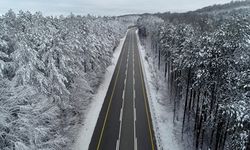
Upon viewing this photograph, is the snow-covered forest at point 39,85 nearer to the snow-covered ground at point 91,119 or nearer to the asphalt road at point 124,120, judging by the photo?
the snow-covered ground at point 91,119

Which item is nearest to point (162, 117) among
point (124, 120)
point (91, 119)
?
point (124, 120)

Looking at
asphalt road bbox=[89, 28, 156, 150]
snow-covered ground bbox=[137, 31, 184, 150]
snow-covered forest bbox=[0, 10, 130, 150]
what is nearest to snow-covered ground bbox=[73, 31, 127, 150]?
asphalt road bbox=[89, 28, 156, 150]

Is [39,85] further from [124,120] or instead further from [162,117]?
[162,117]

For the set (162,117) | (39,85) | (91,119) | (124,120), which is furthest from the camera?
(162,117)

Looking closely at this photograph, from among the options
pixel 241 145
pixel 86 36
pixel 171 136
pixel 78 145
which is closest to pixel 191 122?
pixel 171 136

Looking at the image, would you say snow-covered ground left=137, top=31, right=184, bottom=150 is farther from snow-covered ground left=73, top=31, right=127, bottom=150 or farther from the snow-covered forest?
the snow-covered forest

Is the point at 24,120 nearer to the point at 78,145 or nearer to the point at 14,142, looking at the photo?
the point at 14,142
